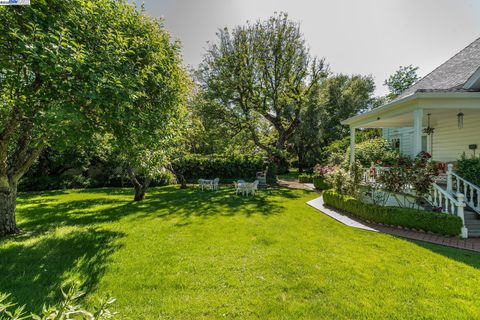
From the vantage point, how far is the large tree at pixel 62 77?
375cm

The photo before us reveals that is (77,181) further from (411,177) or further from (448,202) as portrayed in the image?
(448,202)

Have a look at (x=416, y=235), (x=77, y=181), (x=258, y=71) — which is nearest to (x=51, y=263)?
(x=416, y=235)

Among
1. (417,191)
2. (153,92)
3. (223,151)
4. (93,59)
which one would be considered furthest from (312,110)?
(93,59)

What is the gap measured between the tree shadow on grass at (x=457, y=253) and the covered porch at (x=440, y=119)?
119 inches

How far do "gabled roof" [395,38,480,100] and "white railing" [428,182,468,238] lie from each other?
3.85 metres

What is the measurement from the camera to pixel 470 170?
696cm

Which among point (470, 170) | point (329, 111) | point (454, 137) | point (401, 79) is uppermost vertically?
point (401, 79)

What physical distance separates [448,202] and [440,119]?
21.0 feet

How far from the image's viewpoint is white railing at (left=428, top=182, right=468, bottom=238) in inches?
230

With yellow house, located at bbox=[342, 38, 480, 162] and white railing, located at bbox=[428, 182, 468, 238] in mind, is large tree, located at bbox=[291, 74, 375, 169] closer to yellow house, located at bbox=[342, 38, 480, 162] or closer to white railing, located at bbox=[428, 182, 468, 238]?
yellow house, located at bbox=[342, 38, 480, 162]

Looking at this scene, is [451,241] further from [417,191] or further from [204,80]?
[204,80]

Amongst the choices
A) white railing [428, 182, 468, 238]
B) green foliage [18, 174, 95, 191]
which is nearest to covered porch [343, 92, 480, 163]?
white railing [428, 182, 468, 238]

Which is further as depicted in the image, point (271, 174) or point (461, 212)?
point (271, 174)

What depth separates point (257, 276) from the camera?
3986mm
